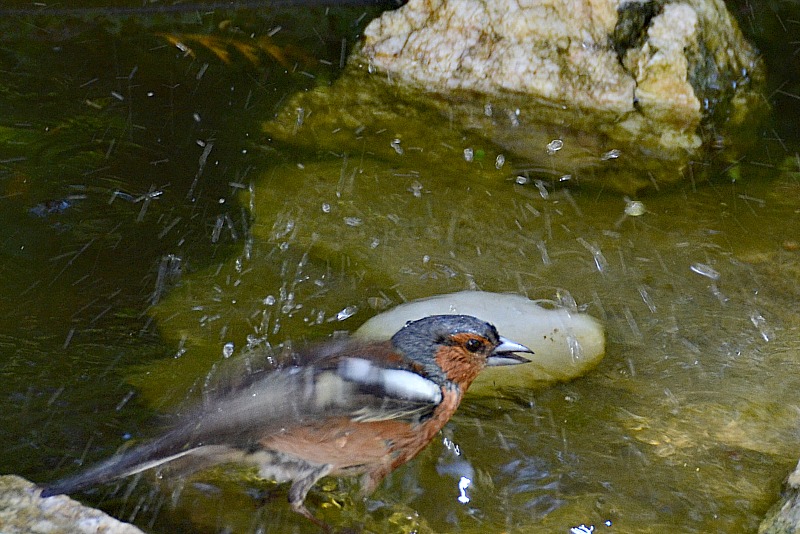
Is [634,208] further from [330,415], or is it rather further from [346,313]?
[330,415]

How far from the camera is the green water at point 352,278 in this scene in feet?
12.0

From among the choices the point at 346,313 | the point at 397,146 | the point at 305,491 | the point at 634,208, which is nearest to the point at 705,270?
the point at 634,208

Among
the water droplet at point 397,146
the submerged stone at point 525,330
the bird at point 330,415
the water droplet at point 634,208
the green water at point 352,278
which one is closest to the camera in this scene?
the bird at point 330,415

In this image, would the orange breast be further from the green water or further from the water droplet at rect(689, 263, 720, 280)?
the water droplet at rect(689, 263, 720, 280)

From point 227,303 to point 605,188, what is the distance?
97.8 inches

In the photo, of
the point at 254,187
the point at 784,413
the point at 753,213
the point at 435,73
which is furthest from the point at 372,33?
the point at 784,413

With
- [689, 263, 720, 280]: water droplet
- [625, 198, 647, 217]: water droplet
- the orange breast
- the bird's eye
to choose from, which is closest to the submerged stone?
the bird's eye

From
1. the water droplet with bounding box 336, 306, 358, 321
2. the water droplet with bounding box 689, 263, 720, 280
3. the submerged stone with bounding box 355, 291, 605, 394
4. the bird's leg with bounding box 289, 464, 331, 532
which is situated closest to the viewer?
the bird's leg with bounding box 289, 464, 331, 532

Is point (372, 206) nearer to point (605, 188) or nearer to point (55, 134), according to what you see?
point (605, 188)

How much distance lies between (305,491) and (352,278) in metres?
1.59

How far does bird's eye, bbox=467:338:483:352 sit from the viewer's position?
3.68 m

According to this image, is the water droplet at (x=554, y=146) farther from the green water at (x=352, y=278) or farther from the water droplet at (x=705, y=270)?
the water droplet at (x=705, y=270)

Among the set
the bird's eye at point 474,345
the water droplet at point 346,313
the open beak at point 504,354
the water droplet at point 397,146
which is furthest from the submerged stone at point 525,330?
the water droplet at point 397,146

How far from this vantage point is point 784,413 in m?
4.02
